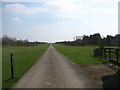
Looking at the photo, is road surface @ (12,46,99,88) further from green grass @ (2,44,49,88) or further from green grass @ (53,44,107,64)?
green grass @ (53,44,107,64)

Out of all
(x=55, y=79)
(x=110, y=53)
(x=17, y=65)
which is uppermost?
(x=110, y=53)

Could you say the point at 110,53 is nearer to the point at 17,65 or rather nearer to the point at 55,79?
the point at 55,79

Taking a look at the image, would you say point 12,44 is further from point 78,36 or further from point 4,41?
point 78,36

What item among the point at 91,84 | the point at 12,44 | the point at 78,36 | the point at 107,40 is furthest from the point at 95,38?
the point at 91,84

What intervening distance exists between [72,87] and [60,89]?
590 millimetres

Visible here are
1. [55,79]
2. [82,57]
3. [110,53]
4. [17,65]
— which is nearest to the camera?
[55,79]

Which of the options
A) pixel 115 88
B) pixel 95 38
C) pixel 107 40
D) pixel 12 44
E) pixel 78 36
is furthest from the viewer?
pixel 78 36

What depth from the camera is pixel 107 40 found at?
8788 cm

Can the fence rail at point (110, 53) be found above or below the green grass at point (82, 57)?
above

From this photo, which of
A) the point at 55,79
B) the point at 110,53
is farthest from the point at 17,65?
the point at 110,53

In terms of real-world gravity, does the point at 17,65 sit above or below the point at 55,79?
below

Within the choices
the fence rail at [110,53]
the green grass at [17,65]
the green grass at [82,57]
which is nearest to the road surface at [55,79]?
the green grass at [17,65]

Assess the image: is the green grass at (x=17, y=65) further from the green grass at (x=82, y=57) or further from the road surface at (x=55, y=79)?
the green grass at (x=82, y=57)

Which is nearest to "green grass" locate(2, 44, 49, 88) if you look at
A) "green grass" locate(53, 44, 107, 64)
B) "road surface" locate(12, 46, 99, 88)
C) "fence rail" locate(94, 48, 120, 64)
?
"road surface" locate(12, 46, 99, 88)
